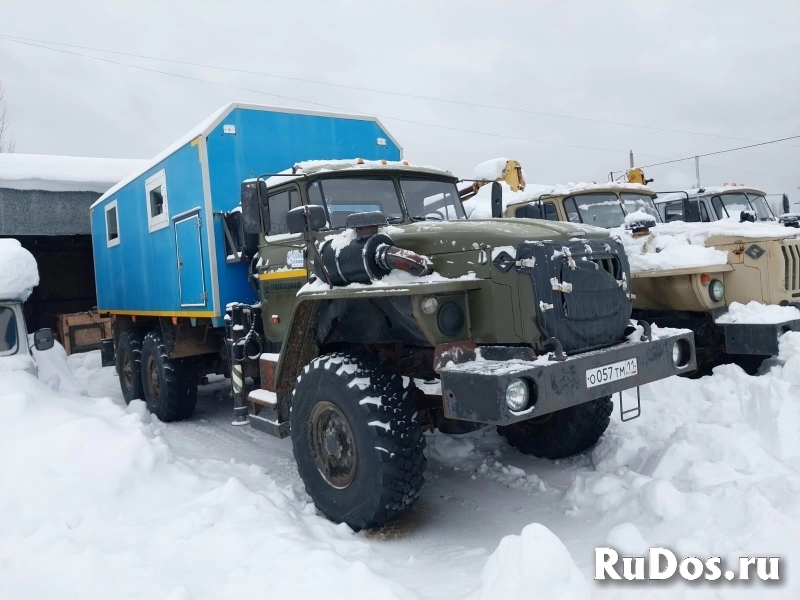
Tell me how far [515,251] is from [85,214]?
12842mm

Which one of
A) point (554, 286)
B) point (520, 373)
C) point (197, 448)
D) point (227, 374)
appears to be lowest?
point (197, 448)

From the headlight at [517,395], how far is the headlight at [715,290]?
376cm

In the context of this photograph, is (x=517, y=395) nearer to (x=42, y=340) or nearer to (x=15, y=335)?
(x=42, y=340)

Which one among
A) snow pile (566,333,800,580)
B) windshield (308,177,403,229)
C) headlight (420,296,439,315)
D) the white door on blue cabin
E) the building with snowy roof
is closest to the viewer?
snow pile (566,333,800,580)

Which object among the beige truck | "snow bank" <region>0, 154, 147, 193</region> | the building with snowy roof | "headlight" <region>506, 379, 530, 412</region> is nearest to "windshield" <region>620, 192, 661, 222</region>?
the beige truck

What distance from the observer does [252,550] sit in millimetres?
3441

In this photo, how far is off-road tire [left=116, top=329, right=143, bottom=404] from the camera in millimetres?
8375

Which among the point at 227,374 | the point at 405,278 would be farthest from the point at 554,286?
the point at 227,374

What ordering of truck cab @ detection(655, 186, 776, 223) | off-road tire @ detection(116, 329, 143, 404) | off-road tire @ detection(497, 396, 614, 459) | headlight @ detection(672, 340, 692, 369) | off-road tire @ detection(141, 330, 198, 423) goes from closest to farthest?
1. headlight @ detection(672, 340, 692, 369)
2. off-road tire @ detection(497, 396, 614, 459)
3. off-road tire @ detection(141, 330, 198, 423)
4. off-road tire @ detection(116, 329, 143, 404)
5. truck cab @ detection(655, 186, 776, 223)

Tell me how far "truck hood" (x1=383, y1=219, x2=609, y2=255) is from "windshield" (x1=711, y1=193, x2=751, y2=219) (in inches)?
238

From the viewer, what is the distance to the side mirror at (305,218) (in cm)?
445

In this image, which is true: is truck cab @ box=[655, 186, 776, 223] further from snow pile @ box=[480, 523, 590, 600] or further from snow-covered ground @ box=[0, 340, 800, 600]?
snow pile @ box=[480, 523, 590, 600]

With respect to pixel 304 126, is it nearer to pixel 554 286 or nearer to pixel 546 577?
pixel 554 286

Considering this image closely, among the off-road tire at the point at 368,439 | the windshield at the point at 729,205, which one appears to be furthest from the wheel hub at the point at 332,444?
the windshield at the point at 729,205
